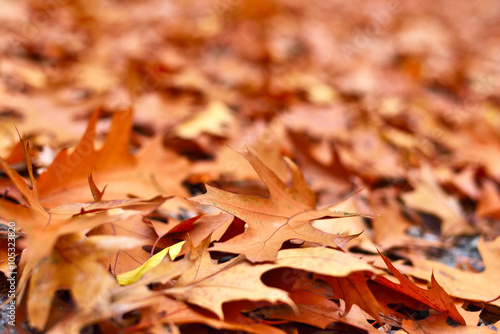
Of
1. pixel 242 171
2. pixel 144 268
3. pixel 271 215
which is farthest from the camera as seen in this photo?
pixel 242 171

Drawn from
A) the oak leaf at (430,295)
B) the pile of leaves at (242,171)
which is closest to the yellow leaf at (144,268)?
the pile of leaves at (242,171)

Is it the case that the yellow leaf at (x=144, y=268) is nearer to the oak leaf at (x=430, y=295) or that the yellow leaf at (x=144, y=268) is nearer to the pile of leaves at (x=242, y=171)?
the pile of leaves at (x=242, y=171)

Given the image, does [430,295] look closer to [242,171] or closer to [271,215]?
[271,215]

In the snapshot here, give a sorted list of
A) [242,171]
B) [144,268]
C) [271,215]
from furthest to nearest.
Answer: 1. [242,171]
2. [271,215]
3. [144,268]

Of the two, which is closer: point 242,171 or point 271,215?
point 271,215

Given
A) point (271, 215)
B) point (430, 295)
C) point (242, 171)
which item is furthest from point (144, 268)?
point (242, 171)

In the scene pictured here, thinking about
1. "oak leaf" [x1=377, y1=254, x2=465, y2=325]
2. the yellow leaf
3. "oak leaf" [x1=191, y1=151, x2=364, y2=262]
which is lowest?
"oak leaf" [x1=377, y1=254, x2=465, y2=325]

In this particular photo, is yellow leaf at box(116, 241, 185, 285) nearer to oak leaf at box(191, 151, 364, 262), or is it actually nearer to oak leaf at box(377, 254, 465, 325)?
oak leaf at box(191, 151, 364, 262)

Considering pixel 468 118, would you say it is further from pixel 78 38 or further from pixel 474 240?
pixel 78 38

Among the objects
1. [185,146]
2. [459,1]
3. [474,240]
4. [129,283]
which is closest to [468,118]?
[474,240]

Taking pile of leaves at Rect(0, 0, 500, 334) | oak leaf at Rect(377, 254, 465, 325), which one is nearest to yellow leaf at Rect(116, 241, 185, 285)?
pile of leaves at Rect(0, 0, 500, 334)
